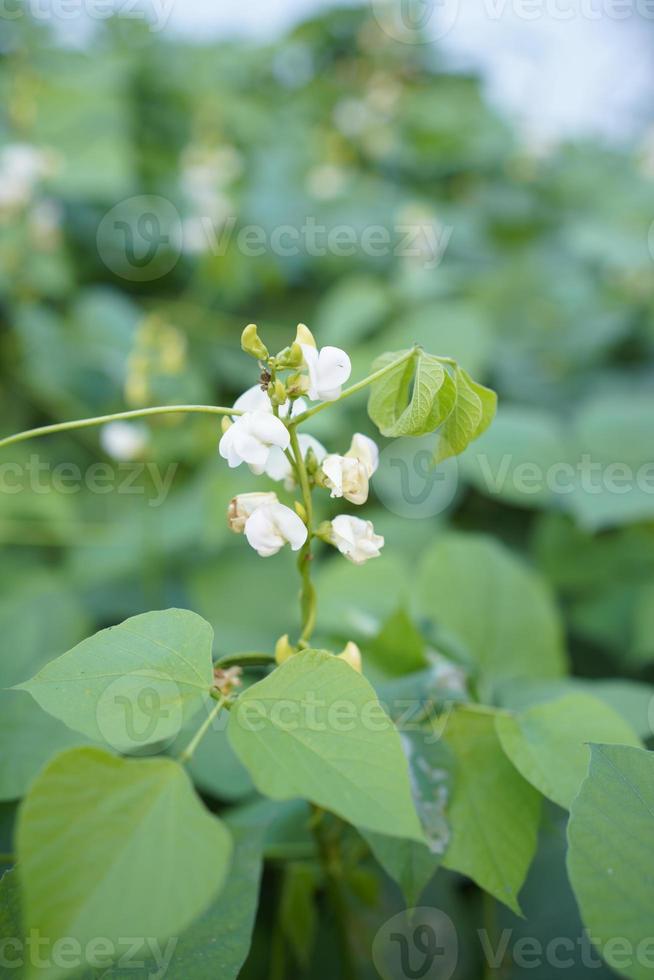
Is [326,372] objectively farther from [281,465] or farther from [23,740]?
[23,740]

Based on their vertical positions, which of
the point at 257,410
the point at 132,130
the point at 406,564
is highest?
the point at 132,130

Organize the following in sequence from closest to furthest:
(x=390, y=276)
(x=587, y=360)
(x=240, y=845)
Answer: (x=240, y=845)
(x=587, y=360)
(x=390, y=276)

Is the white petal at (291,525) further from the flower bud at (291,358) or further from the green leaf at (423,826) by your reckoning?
the green leaf at (423,826)

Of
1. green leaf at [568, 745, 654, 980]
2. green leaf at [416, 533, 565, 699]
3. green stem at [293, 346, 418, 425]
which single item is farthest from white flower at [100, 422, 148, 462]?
green leaf at [568, 745, 654, 980]

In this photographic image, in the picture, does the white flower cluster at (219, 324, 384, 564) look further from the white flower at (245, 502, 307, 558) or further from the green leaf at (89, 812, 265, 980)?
the green leaf at (89, 812, 265, 980)

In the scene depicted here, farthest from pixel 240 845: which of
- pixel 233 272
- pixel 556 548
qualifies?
pixel 233 272

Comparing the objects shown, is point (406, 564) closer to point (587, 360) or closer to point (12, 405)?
point (587, 360)
